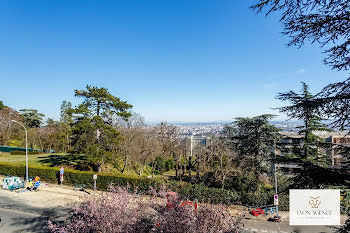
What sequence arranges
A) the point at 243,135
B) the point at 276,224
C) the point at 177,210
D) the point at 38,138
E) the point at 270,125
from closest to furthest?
the point at 177,210 → the point at 276,224 → the point at 270,125 → the point at 243,135 → the point at 38,138

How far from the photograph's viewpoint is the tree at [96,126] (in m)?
19.0

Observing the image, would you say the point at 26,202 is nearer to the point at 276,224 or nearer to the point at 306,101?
the point at 276,224

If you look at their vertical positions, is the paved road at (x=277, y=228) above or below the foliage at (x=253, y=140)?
below

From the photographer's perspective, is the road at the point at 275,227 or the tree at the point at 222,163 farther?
the tree at the point at 222,163

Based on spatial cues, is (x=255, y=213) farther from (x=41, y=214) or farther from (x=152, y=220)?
(x=41, y=214)

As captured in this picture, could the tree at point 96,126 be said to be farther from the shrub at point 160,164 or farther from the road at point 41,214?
the shrub at point 160,164

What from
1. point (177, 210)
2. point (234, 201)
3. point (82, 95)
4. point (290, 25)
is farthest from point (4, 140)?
point (290, 25)

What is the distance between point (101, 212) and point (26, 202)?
1403 cm

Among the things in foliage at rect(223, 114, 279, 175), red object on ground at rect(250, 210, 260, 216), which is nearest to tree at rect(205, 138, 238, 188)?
foliage at rect(223, 114, 279, 175)

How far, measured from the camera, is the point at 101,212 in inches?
235

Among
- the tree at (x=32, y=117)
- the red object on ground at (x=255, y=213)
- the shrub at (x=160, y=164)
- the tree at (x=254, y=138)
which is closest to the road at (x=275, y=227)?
the red object on ground at (x=255, y=213)

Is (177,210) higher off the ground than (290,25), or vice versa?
(290,25)

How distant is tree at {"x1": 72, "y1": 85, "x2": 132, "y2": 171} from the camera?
1905 cm

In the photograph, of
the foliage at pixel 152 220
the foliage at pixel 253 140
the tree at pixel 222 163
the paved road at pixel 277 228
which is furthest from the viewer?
the tree at pixel 222 163
